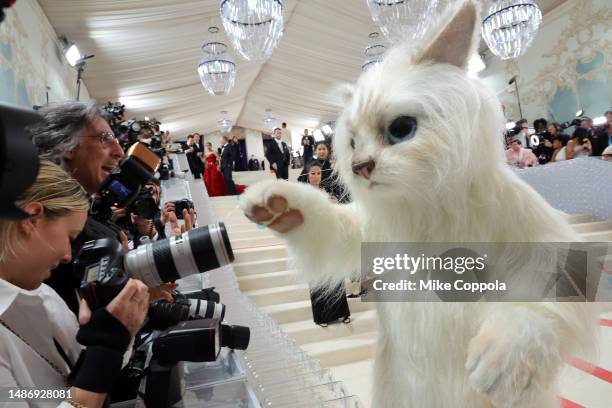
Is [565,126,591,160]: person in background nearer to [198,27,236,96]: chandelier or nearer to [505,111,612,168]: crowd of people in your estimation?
[505,111,612,168]: crowd of people

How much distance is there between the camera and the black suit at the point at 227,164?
859 centimetres

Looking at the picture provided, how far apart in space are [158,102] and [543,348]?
34.0 ft

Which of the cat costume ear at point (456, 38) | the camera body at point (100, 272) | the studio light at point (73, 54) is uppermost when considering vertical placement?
the studio light at point (73, 54)

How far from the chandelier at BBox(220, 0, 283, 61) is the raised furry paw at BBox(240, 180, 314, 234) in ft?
9.82

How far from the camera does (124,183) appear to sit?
1331 millimetres

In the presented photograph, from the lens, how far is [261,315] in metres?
1.93

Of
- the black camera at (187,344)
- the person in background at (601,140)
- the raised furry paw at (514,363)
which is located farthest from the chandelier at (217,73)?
the raised furry paw at (514,363)

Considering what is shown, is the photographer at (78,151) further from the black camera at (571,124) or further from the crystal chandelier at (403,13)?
the black camera at (571,124)

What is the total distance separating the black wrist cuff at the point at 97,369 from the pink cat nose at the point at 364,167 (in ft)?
1.93

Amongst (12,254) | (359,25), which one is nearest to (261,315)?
(12,254)

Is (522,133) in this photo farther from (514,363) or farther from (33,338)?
(33,338)

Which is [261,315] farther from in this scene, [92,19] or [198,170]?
[198,170]

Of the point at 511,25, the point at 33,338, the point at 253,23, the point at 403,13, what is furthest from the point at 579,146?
the point at 33,338

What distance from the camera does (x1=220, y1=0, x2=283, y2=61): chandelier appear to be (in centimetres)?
335
